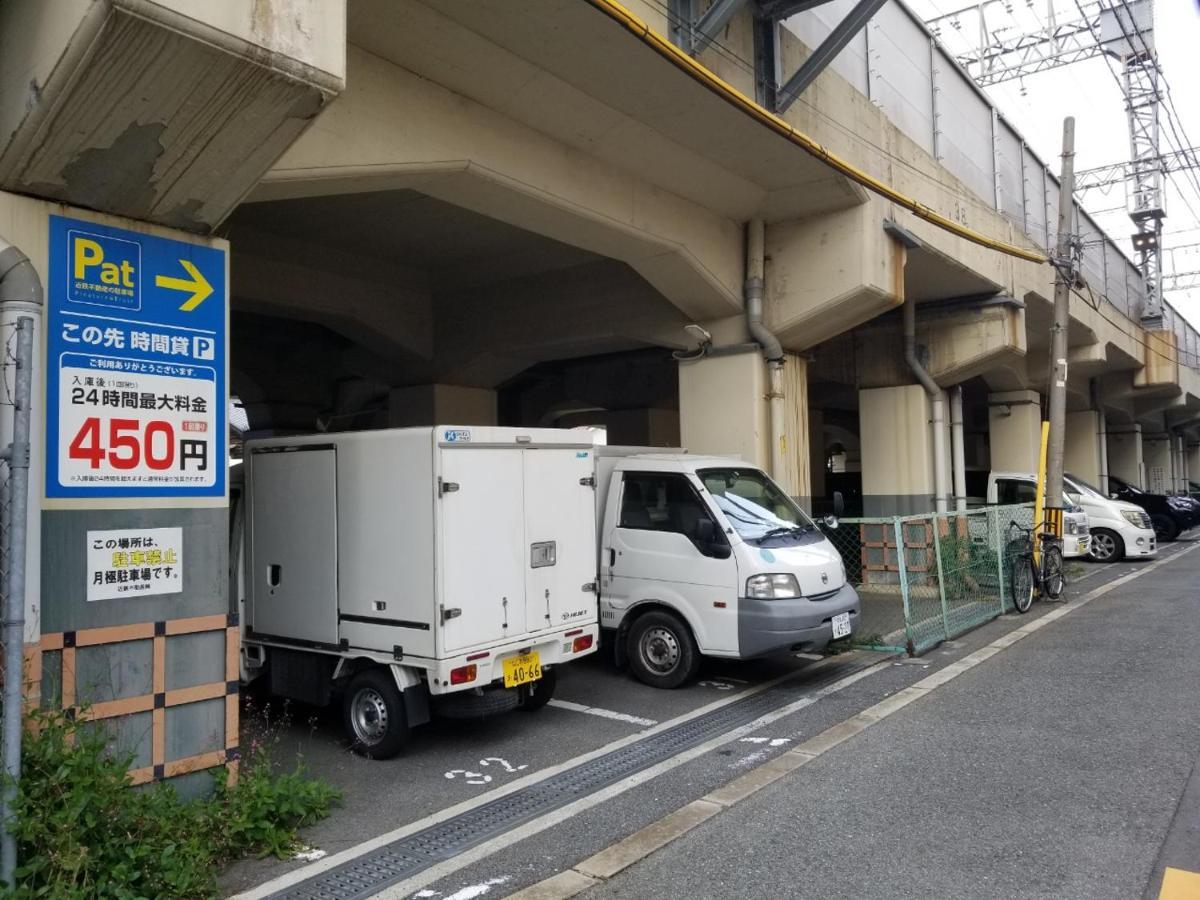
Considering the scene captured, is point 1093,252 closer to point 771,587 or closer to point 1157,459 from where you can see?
point 771,587

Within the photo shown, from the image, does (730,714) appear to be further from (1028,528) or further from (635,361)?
(635,361)

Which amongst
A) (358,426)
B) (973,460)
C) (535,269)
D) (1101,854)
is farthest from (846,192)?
(973,460)

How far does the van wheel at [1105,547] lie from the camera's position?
52.9 ft

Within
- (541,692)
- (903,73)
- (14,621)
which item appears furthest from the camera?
(903,73)

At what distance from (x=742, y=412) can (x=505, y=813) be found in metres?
6.63

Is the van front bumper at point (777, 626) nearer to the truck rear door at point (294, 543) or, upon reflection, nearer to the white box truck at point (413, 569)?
the white box truck at point (413, 569)

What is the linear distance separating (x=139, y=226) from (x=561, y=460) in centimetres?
321

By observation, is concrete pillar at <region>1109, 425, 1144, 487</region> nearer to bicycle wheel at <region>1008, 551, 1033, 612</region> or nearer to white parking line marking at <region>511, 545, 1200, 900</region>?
bicycle wheel at <region>1008, 551, 1033, 612</region>

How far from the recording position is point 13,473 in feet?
11.0

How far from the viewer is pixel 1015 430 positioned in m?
18.1

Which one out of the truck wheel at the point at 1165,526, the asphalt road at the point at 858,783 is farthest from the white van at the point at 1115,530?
the asphalt road at the point at 858,783

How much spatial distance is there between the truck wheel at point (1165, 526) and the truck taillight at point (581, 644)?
63.9 ft

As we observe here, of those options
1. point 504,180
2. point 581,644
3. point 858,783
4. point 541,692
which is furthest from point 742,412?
point 858,783

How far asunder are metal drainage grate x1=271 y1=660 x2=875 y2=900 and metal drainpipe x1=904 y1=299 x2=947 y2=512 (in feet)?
27.0
